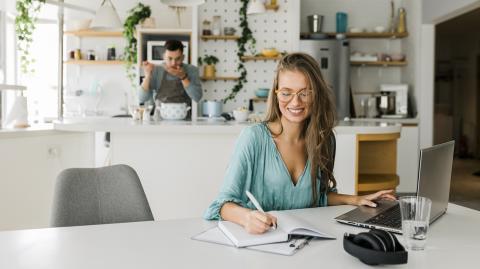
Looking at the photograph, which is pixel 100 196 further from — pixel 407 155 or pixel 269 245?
pixel 407 155

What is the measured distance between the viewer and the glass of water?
4.37 feet

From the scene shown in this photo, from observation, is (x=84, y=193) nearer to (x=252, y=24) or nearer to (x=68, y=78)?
(x=252, y=24)

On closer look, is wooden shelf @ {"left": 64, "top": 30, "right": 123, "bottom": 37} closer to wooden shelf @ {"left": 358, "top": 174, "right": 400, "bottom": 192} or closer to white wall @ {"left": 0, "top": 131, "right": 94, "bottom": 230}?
white wall @ {"left": 0, "top": 131, "right": 94, "bottom": 230}

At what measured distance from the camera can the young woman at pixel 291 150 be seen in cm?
181

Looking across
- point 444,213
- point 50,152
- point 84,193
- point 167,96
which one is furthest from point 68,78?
point 444,213

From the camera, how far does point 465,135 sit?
11.7m

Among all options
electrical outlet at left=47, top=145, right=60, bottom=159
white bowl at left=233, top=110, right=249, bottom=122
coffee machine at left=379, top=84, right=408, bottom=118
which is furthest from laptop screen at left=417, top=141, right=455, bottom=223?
coffee machine at left=379, top=84, right=408, bottom=118

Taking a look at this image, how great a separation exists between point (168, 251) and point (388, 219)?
676 millimetres

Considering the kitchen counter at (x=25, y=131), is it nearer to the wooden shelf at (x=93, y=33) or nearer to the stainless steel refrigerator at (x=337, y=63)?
the wooden shelf at (x=93, y=33)

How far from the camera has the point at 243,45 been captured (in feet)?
20.5

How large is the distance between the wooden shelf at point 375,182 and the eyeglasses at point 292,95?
203cm

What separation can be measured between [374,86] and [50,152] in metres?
4.64

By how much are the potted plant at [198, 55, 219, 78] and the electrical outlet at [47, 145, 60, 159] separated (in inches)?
112

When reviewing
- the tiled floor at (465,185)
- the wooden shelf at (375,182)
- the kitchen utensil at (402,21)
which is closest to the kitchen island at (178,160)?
the wooden shelf at (375,182)
